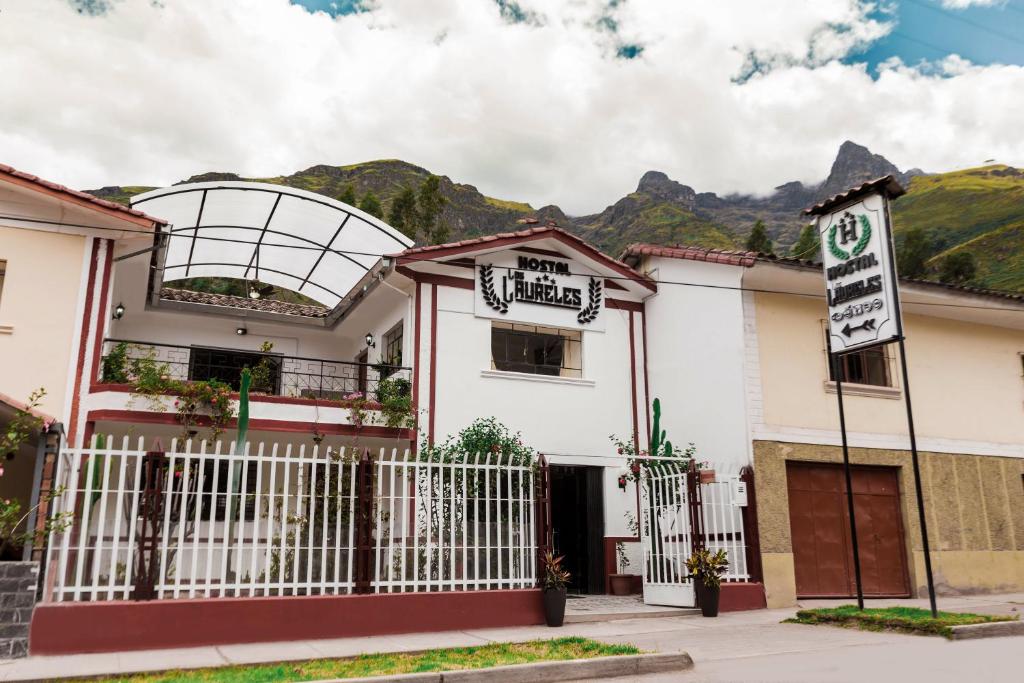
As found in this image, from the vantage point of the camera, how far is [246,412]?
12.6 m

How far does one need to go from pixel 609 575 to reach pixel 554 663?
279 inches

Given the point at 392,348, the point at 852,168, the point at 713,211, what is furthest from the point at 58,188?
the point at 852,168

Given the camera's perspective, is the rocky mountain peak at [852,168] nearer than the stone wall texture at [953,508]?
No

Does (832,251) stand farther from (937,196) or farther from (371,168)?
(937,196)

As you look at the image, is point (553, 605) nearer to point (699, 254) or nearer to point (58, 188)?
point (699, 254)

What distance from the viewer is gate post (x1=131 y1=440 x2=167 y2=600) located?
8.51 meters

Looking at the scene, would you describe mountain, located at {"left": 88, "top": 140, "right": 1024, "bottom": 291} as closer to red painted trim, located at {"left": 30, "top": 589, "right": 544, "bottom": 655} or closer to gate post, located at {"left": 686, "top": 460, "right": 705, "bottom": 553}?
gate post, located at {"left": 686, "top": 460, "right": 705, "bottom": 553}

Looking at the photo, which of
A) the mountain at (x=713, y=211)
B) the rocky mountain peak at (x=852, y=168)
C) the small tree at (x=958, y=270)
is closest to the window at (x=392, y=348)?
the small tree at (x=958, y=270)

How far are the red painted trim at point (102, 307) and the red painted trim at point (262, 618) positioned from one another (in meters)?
5.29

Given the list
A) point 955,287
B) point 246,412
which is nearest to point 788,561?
point 955,287

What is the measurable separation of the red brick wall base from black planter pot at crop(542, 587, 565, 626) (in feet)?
8.99

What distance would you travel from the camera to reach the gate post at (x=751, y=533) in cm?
1252

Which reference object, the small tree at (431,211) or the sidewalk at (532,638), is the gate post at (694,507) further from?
the small tree at (431,211)

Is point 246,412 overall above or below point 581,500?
above
